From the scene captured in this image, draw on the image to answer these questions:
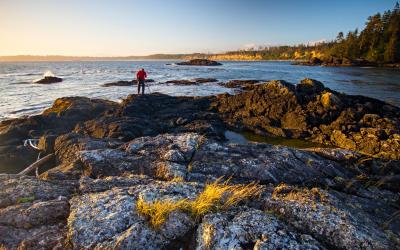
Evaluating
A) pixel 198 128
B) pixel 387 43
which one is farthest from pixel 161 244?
pixel 387 43

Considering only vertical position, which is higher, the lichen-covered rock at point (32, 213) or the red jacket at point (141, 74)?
the red jacket at point (141, 74)

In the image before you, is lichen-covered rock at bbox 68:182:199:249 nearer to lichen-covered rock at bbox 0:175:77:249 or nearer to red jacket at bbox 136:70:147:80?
lichen-covered rock at bbox 0:175:77:249

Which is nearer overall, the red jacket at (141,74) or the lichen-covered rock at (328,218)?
the lichen-covered rock at (328,218)

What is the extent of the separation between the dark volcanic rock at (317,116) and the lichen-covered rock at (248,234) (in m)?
11.3

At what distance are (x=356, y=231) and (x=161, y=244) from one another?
305 cm

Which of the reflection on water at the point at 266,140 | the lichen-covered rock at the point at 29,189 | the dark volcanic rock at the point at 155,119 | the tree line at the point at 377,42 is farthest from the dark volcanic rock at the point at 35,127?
the tree line at the point at 377,42

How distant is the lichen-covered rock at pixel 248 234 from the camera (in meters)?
4.22

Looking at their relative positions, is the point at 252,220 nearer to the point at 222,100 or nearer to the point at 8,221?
the point at 8,221

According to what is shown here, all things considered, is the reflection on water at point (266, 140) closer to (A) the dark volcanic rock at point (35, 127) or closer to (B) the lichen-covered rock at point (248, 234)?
(A) the dark volcanic rock at point (35, 127)

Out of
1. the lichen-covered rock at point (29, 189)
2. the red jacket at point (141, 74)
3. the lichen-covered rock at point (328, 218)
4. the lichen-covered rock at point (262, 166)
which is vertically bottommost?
the lichen-covered rock at point (262, 166)

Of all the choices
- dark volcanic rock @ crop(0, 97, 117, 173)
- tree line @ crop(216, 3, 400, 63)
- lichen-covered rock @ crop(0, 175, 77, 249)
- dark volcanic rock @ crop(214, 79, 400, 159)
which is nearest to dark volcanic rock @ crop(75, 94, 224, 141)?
dark volcanic rock @ crop(0, 97, 117, 173)

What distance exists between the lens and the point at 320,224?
468cm

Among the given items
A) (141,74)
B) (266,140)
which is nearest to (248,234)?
(266,140)

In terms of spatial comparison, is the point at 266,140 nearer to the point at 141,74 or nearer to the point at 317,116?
the point at 317,116
